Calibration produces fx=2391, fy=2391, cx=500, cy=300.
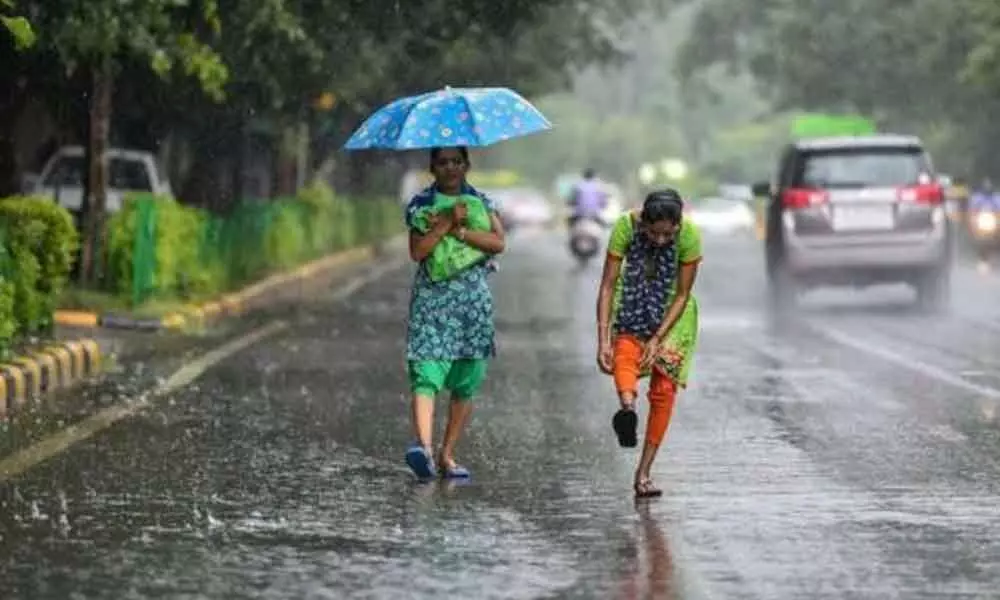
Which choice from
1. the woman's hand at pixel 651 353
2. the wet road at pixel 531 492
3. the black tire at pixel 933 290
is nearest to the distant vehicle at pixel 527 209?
the black tire at pixel 933 290

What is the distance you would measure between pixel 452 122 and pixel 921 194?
48.7 ft

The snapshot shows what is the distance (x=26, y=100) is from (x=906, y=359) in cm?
1408

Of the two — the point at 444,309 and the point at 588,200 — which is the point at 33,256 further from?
the point at 588,200

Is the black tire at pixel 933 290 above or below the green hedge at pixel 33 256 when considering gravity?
below

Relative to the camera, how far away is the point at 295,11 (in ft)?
84.2

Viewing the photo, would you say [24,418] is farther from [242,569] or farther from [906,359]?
[906,359]

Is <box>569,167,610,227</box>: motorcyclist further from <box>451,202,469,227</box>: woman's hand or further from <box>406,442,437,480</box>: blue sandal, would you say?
<box>406,442,437,480</box>: blue sandal

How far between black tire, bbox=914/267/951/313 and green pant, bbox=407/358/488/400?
1540 centimetres

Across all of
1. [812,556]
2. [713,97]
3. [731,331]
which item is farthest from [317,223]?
[713,97]

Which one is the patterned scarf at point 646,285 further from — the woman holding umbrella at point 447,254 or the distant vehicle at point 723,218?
the distant vehicle at point 723,218

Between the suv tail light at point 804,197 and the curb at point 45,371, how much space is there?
9.58 m

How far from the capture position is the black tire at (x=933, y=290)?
26.3 metres

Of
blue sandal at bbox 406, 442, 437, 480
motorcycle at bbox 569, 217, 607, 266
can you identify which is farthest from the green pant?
motorcycle at bbox 569, 217, 607, 266

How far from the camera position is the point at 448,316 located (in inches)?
448
